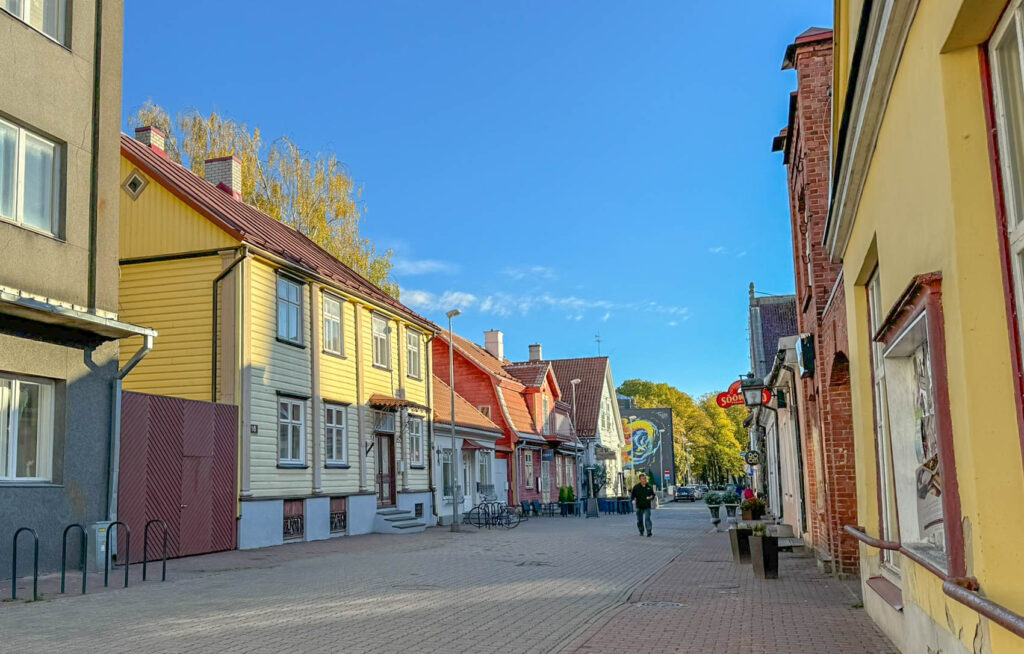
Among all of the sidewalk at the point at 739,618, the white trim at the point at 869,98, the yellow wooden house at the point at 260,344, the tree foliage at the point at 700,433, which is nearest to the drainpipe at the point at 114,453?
the yellow wooden house at the point at 260,344

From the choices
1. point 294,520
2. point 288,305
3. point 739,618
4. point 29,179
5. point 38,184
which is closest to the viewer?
point 739,618

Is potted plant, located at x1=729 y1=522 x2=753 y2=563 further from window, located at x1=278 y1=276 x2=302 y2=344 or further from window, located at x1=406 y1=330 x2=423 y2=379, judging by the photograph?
window, located at x1=406 y1=330 x2=423 y2=379

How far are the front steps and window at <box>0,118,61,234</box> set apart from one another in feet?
45.6

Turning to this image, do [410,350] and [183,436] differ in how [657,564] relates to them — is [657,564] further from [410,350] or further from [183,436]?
[410,350]

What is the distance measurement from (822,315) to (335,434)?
1464cm

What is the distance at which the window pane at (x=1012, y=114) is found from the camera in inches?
143

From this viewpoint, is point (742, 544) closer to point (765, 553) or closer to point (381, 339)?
point (765, 553)

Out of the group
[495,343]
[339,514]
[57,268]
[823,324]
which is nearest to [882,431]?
[823,324]

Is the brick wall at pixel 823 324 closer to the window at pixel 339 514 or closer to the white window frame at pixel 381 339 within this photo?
the window at pixel 339 514

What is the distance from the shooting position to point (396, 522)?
25688 millimetres

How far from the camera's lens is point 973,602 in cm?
379

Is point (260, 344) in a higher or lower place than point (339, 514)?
higher

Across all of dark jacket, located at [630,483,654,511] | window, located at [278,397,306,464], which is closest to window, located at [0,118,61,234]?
window, located at [278,397,306,464]

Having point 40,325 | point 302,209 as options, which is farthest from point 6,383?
point 302,209
